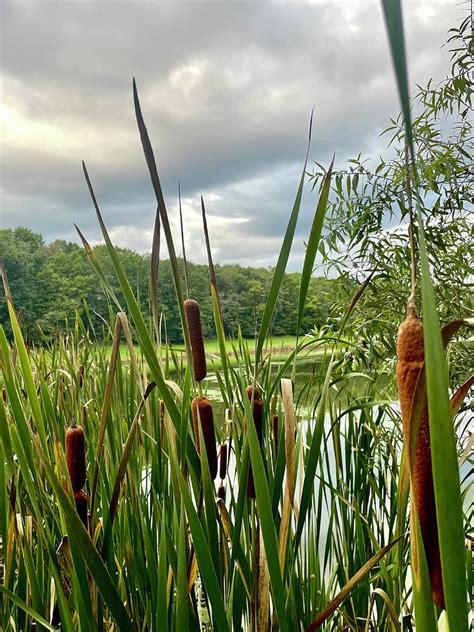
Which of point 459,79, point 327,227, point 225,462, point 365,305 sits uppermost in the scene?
point 459,79

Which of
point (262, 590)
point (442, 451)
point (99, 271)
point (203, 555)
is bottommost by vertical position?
point (262, 590)

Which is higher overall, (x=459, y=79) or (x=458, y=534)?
(x=459, y=79)

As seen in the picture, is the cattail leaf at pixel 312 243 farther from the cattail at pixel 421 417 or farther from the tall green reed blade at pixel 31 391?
the tall green reed blade at pixel 31 391

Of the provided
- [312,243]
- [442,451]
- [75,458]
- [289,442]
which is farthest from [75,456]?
[442,451]

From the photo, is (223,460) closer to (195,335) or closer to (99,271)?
(195,335)

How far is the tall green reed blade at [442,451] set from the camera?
26cm

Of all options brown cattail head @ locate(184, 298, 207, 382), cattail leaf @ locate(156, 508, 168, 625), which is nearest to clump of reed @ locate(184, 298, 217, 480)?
brown cattail head @ locate(184, 298, 207, 382)

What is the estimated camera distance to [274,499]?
2.11 ft

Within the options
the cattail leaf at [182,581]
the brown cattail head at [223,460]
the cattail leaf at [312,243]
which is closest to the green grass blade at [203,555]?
the cattail leaf at [182,581]

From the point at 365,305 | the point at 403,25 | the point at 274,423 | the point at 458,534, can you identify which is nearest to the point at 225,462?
the point at 274,423

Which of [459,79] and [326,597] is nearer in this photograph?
[326,597]

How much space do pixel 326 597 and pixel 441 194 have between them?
168 centimetres

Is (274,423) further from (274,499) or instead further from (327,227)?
(327,227)

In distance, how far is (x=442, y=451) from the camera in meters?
0.28
